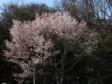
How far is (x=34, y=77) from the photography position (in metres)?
30.0

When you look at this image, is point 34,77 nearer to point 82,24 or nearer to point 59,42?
point 59,42

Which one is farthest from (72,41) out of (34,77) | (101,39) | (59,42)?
(101,39)

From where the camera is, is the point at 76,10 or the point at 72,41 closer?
the point at 72,41

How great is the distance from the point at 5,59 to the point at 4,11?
35.6ft

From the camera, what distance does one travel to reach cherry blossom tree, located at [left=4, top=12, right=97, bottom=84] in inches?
1164

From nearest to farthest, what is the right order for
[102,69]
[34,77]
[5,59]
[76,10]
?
[34,77] → [5,59] → [102,69] → [76,10]

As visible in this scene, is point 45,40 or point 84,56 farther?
point 84,56

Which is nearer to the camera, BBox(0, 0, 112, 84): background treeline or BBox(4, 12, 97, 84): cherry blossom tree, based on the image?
BBox(4, 12, 97, 84): cherry blossom tree

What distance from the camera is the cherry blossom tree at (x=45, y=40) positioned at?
97.0 ft

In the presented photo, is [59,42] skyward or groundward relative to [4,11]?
groundward

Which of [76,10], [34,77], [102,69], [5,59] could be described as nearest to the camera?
[34,77]

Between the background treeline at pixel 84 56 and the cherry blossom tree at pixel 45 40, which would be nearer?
the cherry blossom tree at pixel 45 40

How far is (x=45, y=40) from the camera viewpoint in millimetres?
29938

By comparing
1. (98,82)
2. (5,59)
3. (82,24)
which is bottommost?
(98,82)
